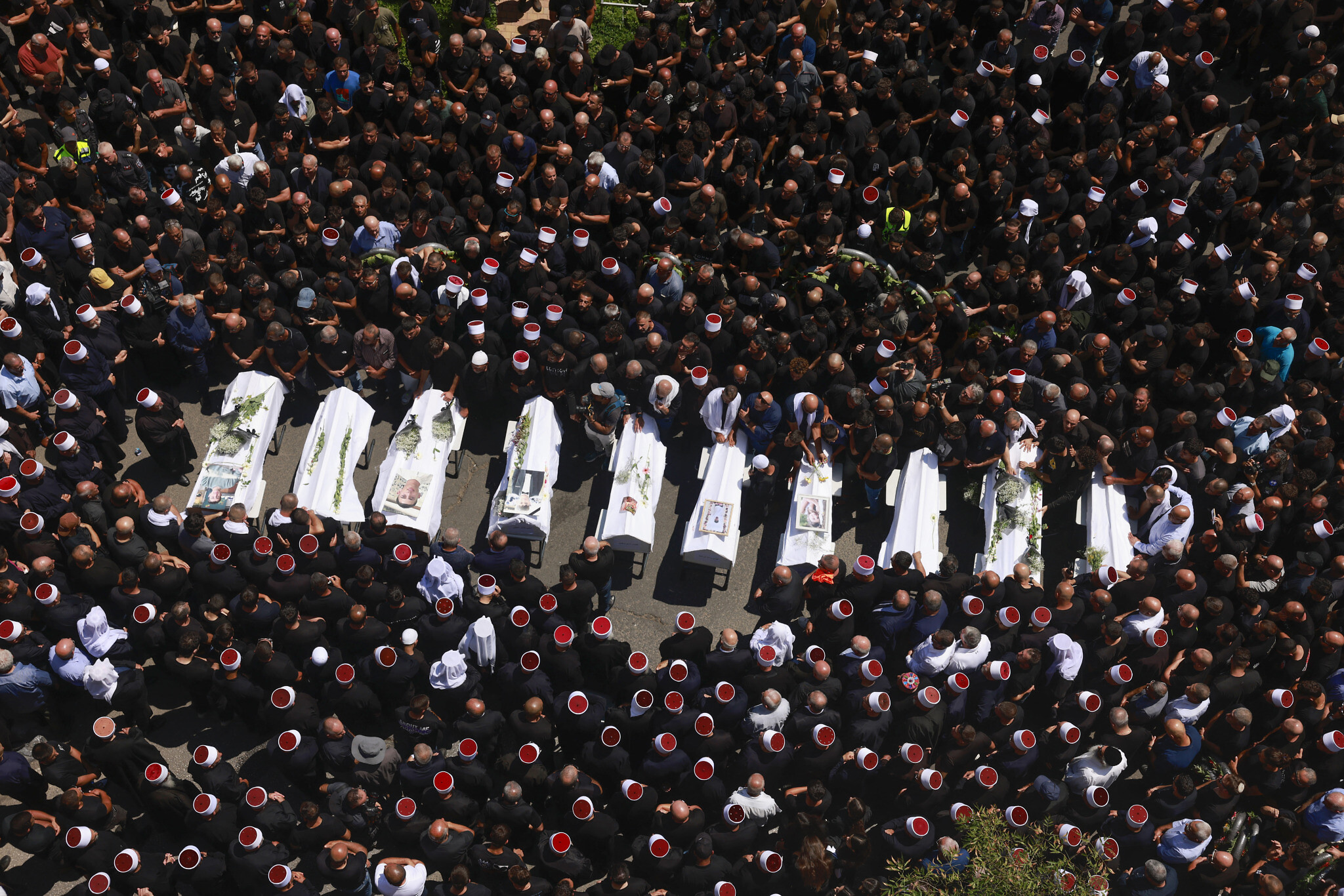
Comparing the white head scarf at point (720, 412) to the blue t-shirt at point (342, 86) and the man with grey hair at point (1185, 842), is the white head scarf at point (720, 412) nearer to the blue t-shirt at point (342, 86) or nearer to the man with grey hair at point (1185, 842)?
the man with grey hair at point (1185, 842)

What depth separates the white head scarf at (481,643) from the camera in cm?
1175

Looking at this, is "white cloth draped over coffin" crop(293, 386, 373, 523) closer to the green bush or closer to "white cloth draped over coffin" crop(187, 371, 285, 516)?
"white cloth draped over coffin" crop(187, 371, 285, 516)

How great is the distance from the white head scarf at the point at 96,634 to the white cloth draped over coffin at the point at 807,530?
7985 mm

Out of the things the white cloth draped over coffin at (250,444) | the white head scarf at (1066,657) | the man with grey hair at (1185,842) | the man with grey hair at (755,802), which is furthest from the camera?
the white cloth draped over coffin at (250,444)

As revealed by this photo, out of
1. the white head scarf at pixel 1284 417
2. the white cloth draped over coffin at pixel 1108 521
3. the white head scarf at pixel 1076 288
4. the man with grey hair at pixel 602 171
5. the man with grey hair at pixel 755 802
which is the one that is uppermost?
the man with grey hair at pixel 602 171

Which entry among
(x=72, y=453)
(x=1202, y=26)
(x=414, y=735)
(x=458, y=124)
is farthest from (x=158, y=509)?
(x=1202, y=26)

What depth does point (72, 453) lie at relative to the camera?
13117mm

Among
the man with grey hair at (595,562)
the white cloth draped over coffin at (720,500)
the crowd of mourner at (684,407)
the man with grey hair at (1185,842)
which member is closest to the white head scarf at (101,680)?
the crowd of mourner at (684,407)

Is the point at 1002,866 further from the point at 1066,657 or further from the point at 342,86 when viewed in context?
the point at 342,86

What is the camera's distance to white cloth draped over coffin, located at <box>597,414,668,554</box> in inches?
530

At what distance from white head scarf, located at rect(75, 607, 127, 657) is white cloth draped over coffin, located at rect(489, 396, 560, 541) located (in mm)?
4532

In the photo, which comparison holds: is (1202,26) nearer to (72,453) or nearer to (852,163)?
(852,163)

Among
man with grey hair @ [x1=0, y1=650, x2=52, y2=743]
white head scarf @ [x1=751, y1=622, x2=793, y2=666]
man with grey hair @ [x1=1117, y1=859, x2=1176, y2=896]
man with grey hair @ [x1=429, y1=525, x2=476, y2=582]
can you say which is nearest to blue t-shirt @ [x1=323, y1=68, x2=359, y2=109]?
man with grey hair @ [x1=429, y1=525, x2=476, y2=582]

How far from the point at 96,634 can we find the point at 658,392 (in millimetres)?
7440
